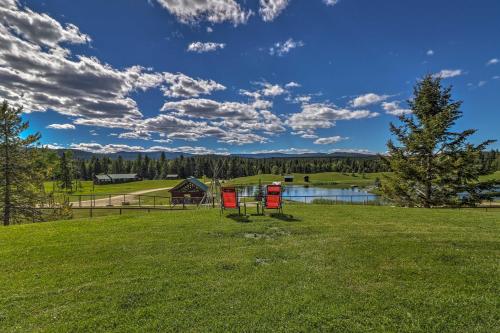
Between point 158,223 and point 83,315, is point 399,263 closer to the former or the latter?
point 83,315

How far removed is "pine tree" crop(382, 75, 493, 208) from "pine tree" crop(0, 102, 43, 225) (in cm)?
2508

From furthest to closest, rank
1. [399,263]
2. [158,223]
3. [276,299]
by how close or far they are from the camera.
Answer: [158,223], [399,263], [276,299]

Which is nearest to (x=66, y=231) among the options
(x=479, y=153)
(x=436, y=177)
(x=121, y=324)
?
(x=121, y=324)

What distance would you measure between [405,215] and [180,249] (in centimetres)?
964

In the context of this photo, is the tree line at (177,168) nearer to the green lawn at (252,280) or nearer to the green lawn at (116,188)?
the green lawn at (116,188)

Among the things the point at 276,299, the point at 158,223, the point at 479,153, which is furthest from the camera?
the point at 479,153

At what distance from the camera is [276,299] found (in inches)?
152

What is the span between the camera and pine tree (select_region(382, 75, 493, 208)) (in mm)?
16953

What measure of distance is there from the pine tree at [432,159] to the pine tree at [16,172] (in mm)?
25080

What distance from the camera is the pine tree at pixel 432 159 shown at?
16953 mm

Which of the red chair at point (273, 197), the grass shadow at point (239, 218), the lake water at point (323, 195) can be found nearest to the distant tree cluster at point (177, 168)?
the lake water at point (323, 195)

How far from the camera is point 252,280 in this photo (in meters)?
4.51

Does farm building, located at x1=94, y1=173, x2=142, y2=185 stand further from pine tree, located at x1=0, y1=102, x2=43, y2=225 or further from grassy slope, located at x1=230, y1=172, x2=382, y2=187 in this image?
pine tree, located at x1=0, y1=102, x2=43, y2=225

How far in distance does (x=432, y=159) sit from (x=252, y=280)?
60.7 feet
